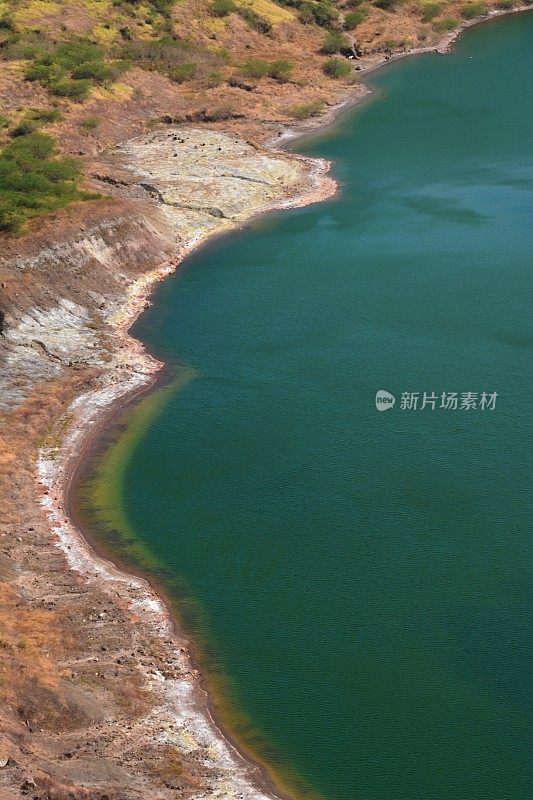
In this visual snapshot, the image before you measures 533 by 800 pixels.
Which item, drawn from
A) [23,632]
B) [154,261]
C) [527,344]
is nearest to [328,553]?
[23,632]

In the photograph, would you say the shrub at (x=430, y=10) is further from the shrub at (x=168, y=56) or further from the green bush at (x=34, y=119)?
the green bush at (x=34, y=119)

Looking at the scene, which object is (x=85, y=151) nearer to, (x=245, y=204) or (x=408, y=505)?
(x=245, y=204)

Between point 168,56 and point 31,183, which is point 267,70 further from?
point 31,183

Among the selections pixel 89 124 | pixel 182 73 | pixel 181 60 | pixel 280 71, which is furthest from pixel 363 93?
pixel 89 124

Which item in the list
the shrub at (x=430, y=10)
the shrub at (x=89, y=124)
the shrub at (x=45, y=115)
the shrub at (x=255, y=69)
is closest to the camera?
the shrub at (x=45, y=115)

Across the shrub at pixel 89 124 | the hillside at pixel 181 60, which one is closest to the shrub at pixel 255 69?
the hillside at pixel 181 60
